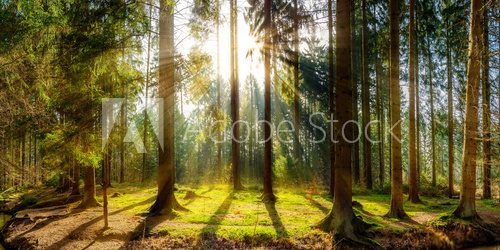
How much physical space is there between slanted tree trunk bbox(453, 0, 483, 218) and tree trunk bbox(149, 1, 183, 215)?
9428mm

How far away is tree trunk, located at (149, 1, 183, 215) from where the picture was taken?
11.7 m

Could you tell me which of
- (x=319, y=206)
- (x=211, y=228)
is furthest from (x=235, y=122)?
(x=211, y=228)

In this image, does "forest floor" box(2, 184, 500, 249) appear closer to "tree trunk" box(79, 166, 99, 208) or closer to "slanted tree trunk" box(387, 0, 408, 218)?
"slanted tree trunk" box(387, 0, 408, 218)

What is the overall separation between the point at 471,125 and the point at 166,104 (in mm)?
Result: 9920

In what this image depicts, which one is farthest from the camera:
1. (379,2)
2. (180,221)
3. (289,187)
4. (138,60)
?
(289,187)

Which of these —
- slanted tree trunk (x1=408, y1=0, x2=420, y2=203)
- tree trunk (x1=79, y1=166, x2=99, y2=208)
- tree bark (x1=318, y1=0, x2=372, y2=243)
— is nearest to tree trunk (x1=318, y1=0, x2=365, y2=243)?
tree bark (x1=318, y1=0, x2=372, y2=243)

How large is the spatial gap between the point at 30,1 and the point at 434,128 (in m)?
23.9

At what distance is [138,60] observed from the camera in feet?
48.1

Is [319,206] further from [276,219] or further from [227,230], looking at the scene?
[227,230]

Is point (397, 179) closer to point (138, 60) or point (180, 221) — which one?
point (180, 221)

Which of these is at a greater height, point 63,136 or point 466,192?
point 63,136

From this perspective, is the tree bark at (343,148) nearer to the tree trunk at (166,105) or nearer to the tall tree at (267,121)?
the tree trunk at (166,105)

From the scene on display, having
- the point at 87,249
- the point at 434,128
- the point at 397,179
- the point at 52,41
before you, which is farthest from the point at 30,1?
the point at 434,128

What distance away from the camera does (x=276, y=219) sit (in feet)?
36.1
